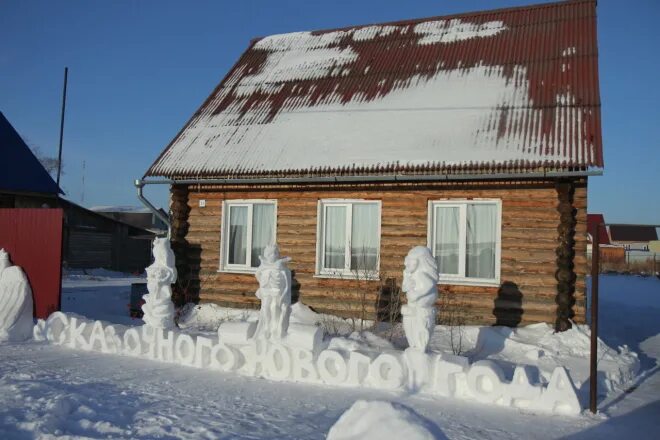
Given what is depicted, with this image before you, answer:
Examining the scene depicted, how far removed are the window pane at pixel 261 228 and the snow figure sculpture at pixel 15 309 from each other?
165 inches

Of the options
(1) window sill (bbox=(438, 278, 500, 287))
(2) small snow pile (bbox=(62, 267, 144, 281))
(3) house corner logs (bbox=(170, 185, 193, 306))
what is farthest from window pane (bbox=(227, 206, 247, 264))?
(2) small snow pile (bbox=(62, 267, 144, 281))

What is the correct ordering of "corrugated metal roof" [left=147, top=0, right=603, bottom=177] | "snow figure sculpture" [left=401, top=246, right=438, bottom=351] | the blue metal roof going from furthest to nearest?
the blue metal roof
"corrugated metal roof" [left=147, top=0, right=603, bottom=177]
"snow figure sculpture" [left=401, top=246, right=438, bottom=351]

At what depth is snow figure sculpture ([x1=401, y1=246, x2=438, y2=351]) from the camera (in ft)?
22.0

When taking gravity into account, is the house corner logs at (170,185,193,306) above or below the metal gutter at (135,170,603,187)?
below

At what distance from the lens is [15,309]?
9172 mm

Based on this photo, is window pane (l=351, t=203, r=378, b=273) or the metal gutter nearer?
the metal gutter

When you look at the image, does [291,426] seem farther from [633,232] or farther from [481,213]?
[633,232]

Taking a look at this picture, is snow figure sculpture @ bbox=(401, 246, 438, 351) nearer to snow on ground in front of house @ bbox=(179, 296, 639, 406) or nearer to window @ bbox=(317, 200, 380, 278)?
snow on ground in front of house @ bbox=(179, 296, 639, 406)

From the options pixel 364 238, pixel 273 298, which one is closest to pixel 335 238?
pixel 364 238

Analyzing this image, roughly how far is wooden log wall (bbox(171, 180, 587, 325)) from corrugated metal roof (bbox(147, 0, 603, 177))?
26.8 inches

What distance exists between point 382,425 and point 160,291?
589 cm

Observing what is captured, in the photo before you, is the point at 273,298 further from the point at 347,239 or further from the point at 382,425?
the point at 382,425

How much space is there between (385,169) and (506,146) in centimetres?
211

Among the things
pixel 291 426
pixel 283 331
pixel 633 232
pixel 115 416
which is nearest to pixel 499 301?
pixel 283 331
